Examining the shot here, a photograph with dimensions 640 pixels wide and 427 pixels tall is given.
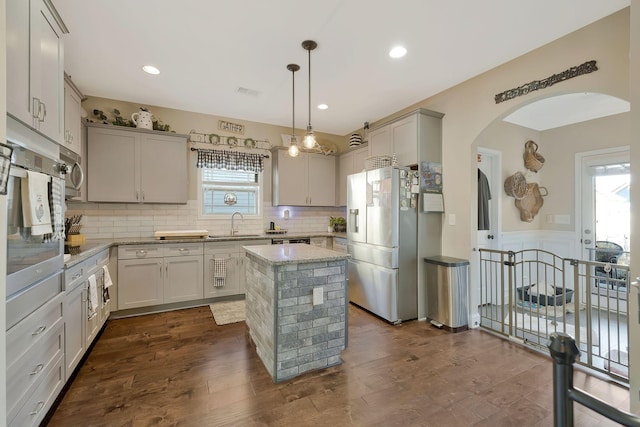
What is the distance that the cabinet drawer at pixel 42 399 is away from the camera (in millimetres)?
1473

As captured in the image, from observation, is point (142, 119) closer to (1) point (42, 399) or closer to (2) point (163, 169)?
(2) point (163, 169)

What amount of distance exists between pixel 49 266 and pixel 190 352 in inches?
55.9

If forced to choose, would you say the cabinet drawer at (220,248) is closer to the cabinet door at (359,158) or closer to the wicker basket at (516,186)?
the cabinet door at (359,158)

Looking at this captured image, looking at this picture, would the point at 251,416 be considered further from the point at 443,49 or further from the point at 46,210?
the point at 443,49

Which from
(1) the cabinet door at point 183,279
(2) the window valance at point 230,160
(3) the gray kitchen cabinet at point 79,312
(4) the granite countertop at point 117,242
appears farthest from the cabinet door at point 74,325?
(2) the window valance at point 230,160

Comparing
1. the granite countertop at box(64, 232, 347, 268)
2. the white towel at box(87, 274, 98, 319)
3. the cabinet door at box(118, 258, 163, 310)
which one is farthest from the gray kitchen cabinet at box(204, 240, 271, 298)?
the white towel at box(87, 274, 98, 319)

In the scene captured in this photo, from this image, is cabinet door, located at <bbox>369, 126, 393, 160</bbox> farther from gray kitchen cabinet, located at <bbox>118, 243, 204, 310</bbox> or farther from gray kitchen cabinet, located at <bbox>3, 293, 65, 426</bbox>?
gray kitchen cabinet, located at <bbox>3, 293, 65, 426</bbox>

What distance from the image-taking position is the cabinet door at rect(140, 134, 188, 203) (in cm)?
392

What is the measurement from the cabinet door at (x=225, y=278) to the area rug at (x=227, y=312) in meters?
0.14

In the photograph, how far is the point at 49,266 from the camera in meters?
1.78

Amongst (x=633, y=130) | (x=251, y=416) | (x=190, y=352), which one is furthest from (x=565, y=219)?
(x=190, y=352)

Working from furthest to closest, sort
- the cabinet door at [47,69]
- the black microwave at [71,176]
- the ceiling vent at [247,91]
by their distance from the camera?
1. the ceiling vent at [247,91]
2. the black microwave at [71,176]
3. the cabinet door at [47,69]

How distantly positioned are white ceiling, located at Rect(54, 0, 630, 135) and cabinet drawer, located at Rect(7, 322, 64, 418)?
95.4 inches

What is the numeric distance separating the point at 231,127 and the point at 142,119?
127cm
